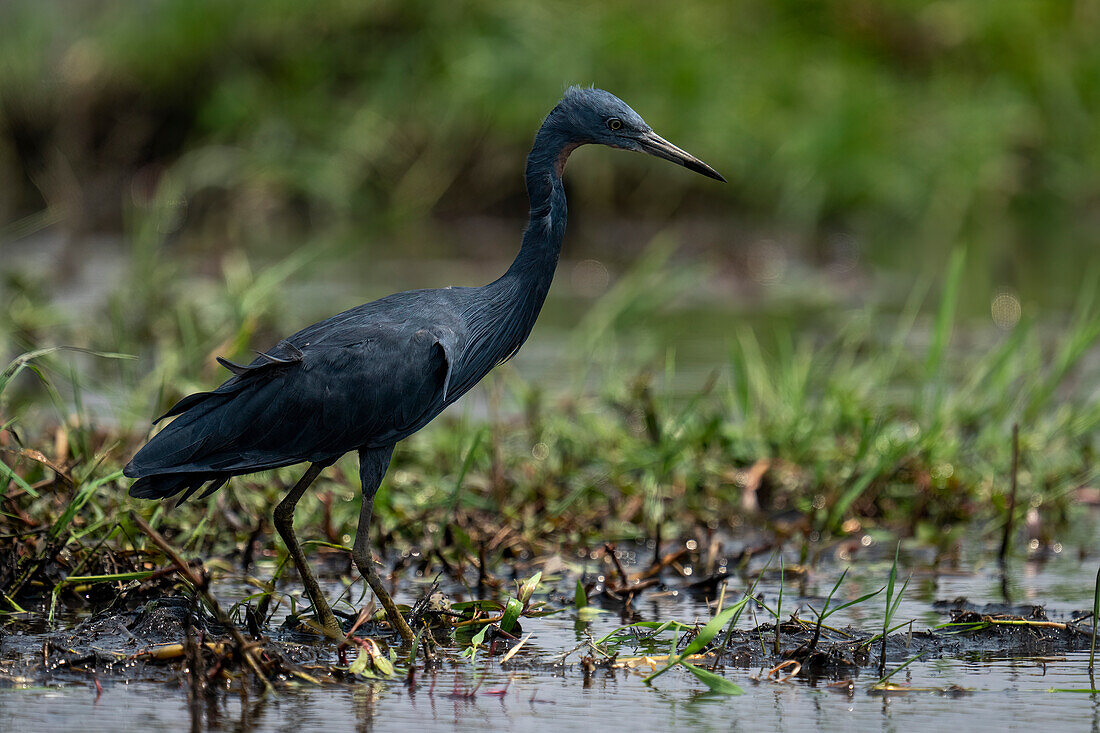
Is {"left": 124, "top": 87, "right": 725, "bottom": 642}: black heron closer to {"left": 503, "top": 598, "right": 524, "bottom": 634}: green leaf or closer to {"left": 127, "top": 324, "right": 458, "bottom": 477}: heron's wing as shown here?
{"left": 127, "top": 324, "right": 458, "bottom": 477}: heron's wing

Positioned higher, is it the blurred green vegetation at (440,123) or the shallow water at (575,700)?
the blurred green vegetation at (440,123)

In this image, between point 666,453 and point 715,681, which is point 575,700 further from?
point 666,453

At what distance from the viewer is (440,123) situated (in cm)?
1462

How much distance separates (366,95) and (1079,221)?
7.53 m

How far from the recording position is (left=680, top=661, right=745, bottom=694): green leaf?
359 centimetres

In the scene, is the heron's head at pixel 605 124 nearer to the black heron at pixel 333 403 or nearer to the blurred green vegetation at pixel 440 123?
the black heron at pixel 333 403

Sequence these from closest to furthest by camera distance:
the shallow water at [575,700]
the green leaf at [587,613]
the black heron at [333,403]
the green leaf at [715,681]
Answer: the shallow water at [575,700]
the green leaf at [715,681]
the black heron at [333,403]
the green leaf at [587,613]

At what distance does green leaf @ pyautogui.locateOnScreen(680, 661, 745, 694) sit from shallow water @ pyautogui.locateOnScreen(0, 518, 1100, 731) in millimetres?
40

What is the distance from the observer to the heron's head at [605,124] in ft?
15.0

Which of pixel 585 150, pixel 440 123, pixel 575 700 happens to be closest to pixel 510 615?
pixel 575 700

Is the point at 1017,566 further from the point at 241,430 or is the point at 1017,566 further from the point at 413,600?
the point at 241,430

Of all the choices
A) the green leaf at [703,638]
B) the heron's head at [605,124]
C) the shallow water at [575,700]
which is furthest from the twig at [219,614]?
the heron's head at [605,124]

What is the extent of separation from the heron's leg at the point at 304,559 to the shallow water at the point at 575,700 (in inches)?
15.9

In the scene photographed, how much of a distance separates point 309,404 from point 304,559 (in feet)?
1.48
